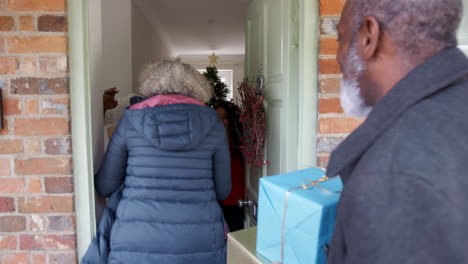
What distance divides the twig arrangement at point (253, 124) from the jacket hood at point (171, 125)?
74 cm

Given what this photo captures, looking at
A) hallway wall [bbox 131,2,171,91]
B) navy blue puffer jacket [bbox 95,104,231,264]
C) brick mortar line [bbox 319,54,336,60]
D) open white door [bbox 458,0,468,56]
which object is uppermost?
hallway wall [bbox 131,2,171,91]

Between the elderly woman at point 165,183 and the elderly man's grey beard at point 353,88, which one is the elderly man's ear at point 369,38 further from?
the elderly woman at point 165,183

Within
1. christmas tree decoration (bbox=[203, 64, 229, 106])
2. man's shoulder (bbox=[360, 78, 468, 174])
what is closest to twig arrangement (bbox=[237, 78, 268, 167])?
christmas tree decoration (bbox=[203, 64, 229, 106])

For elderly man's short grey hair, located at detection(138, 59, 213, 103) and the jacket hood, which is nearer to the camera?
the jacket hood

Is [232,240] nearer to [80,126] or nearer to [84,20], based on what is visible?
[80,126]

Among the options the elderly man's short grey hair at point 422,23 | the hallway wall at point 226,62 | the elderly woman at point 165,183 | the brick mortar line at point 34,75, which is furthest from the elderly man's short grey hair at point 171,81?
the hallway wall at point 226,62

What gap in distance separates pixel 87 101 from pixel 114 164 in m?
0.33

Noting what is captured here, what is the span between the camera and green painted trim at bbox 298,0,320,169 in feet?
5.05

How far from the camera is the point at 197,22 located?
18.2 ft

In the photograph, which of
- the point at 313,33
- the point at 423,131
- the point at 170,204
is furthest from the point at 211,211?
the point at 423,131

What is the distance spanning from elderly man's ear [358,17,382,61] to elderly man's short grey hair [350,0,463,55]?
2 cm

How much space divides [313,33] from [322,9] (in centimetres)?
11

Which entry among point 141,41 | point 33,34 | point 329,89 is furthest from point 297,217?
point 141,41

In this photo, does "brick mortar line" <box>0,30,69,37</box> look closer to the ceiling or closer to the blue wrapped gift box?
the blue wrapped gift box
